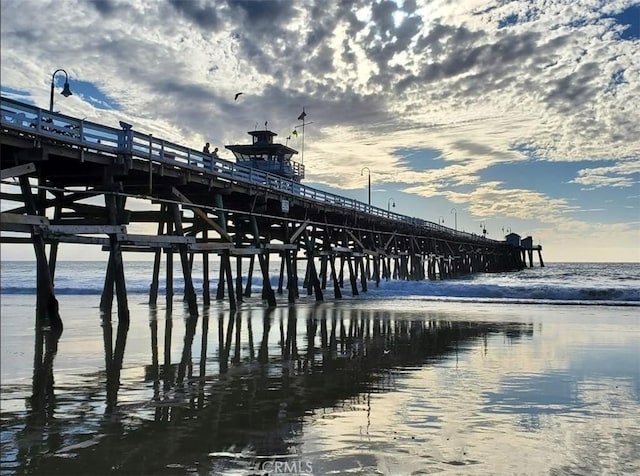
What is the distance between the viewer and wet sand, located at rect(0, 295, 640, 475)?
4.79m

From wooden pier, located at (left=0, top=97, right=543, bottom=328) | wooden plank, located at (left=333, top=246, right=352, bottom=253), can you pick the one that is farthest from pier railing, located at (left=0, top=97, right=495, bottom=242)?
wooden plank, located at (left=333, top=246, right=352, bottom=253)

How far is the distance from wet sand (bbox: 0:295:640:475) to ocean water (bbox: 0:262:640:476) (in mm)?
24

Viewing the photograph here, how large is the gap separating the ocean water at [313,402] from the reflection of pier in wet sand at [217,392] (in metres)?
0.03

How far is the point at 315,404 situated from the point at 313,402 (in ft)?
0.33

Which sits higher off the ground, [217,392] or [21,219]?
[21,219]

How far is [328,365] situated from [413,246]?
3498cm

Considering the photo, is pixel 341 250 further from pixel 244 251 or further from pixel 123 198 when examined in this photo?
pixel 123 198

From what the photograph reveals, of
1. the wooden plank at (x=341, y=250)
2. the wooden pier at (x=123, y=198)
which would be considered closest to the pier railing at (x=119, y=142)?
the wooden pier at (x=123, y=198)

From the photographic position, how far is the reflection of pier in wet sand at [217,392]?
4.88 m

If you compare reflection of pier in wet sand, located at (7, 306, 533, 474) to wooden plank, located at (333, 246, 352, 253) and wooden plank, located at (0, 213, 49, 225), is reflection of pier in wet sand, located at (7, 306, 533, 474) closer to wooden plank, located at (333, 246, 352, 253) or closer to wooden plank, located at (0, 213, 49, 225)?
wooden plank, located at (0, 213, 49, 225)

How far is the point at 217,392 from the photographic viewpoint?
730cm

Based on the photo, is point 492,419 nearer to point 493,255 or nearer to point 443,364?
point 443,364

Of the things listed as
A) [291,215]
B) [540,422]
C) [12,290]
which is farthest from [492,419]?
[12,290]

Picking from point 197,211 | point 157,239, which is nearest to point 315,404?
point 157,239
